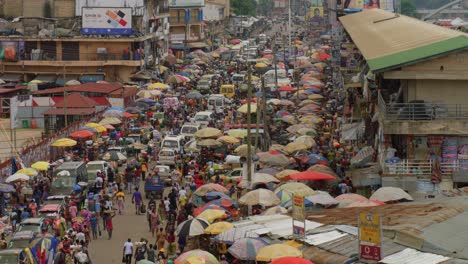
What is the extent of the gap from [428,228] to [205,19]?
105 metres

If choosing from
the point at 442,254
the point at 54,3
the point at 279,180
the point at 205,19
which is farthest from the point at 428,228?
the point at 205,19

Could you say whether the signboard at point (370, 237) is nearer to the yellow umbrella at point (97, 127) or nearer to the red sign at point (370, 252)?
the red sign at point (370, 252)

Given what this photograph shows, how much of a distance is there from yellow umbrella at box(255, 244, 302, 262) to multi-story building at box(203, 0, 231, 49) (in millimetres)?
92521

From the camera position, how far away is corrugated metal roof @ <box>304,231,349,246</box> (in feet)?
69.4

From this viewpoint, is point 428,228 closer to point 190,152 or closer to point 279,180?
point 279,180

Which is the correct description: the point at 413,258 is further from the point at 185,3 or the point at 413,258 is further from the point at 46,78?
the point at 185,3

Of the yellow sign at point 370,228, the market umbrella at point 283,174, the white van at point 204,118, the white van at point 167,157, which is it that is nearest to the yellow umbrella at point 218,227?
the yellow sign at point 370,228

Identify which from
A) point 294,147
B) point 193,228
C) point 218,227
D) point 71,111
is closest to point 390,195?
point 218,227

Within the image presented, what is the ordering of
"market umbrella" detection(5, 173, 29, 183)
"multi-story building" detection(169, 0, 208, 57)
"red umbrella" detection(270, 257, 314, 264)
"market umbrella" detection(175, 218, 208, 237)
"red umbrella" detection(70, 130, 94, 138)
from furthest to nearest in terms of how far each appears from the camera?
1. "multi-story building" detection(169, 0, 208, 57)
2. "red umbrella" detection(70, 130, 94, 138)
3. "market umbrella" detection(5, 173, 29, 183)
4. "market umbrella" detection(175, 218, 208, 237)
5. "red umbrella" detection(270, 257, 314, 264)

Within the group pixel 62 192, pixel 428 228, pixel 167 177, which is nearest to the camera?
pixel 428 228

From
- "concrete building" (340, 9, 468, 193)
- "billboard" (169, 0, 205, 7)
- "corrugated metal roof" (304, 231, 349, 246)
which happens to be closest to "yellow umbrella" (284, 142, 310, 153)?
"concrete building" (340, 9, 468, 193)

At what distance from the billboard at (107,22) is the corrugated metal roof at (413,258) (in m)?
50.2

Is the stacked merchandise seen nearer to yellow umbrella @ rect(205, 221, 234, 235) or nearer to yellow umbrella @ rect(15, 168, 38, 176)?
yellow umbrella @ rect(205, 221, 234, 235)

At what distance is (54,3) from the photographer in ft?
242
